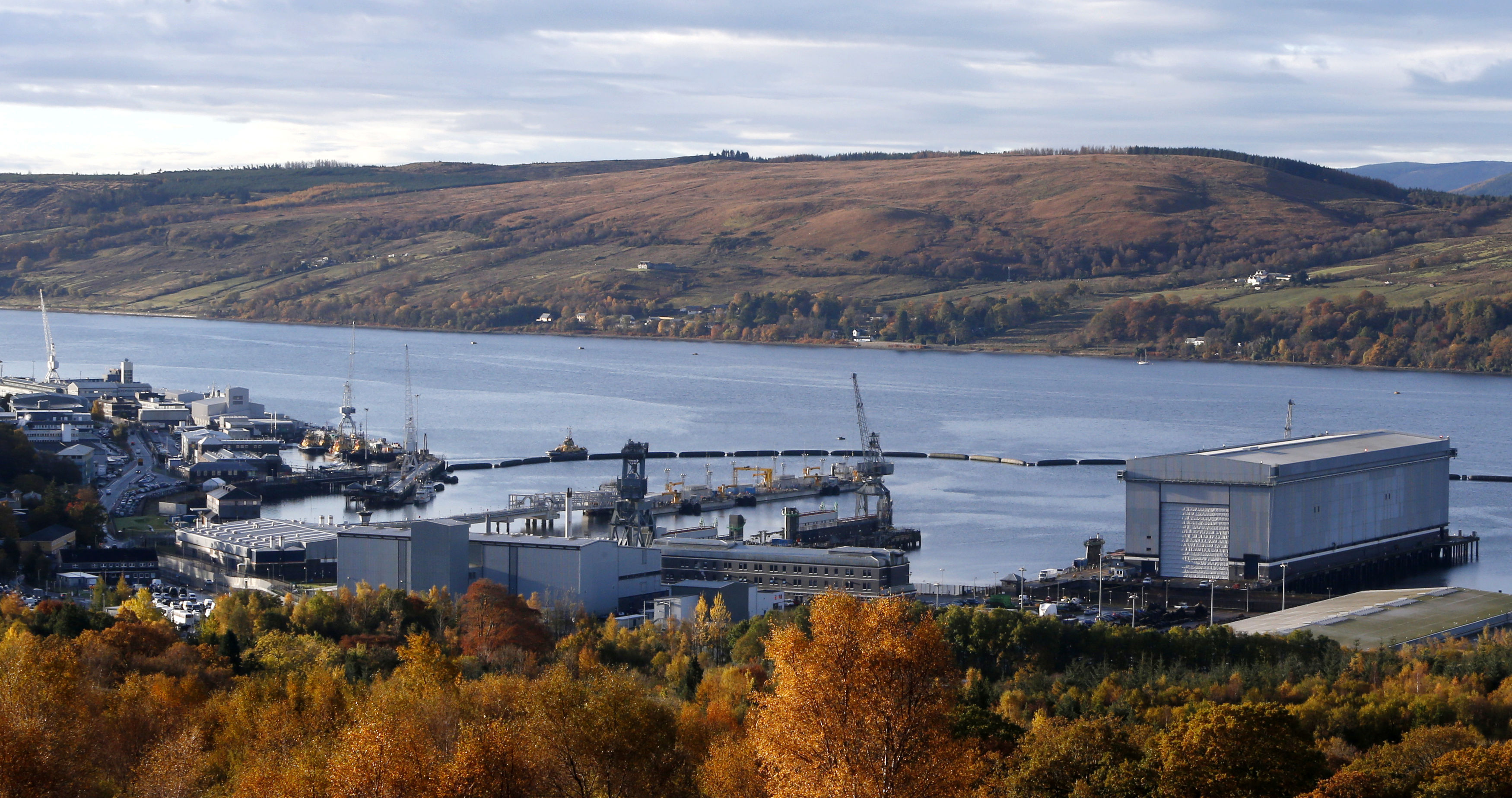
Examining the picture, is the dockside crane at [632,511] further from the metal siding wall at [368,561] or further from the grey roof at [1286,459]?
the grey roof at [1286,459]

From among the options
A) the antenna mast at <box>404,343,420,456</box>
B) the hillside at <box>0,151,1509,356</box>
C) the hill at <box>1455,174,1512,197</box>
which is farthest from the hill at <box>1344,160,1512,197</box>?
the antenna mast at <box>404,343,420,456</box>

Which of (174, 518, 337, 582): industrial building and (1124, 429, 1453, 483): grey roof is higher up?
(1124, 429, 1453, 483): grey roof

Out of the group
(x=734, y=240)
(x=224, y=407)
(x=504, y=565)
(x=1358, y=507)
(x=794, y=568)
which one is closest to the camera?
(x=504, y=565)

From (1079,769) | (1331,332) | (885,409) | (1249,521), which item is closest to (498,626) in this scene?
(1079,769)

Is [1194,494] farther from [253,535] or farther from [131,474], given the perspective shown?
[131,474]

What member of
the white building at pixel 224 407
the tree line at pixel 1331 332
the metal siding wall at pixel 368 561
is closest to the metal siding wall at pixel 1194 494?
the metal siding wall at pixel 368 561

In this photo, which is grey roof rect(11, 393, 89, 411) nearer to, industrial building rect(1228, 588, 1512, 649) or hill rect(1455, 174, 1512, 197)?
industrial building rect(1228, 588, 1512, 649)
